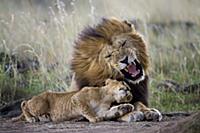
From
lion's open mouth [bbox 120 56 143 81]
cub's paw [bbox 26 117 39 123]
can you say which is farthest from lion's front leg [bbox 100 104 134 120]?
cub's paw [bbox 26 117 39 123]

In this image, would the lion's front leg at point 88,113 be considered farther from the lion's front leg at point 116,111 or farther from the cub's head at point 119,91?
the cub's head at point 119,91

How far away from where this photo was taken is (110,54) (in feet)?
26.6

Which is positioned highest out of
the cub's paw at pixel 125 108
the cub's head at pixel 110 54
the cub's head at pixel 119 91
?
the cub's head at pixel 110 54

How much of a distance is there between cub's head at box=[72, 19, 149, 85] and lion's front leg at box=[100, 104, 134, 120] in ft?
1.09

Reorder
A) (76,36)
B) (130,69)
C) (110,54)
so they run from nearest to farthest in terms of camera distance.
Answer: (130,69)
(110,54)
(76,36)

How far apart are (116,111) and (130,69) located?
436 millimetres

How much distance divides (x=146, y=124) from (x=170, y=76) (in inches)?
184

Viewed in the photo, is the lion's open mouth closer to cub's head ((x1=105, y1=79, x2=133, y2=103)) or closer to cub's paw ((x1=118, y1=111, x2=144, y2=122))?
cub's head ((x1=105, y1=79, x2=133, y2=103))

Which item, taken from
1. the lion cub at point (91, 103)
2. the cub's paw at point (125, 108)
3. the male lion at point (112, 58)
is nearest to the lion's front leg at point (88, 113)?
the lion cub at point (91, 103)

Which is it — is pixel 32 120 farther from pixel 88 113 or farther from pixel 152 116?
pixel 152 116

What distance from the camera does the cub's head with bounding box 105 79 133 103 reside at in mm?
7789

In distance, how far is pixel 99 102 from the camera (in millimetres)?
7914

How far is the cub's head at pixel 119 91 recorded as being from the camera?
7789 millimetres

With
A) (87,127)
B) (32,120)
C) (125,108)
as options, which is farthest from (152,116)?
(32,120)
